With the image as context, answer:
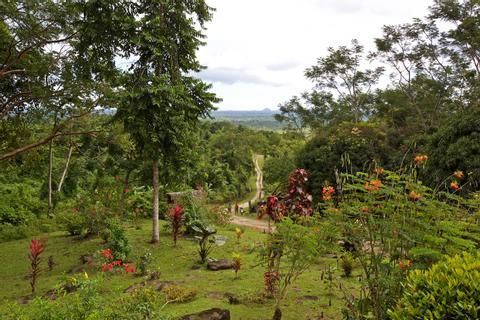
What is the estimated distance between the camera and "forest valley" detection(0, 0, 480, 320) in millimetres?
3785

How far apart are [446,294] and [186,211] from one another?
8410 millimetres

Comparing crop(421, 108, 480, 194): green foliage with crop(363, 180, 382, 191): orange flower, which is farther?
crop(421, 108, 480, 194): green foliage

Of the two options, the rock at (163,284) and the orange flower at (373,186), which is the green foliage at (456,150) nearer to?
the orange flower at (373,186)

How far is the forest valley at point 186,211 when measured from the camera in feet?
12.4

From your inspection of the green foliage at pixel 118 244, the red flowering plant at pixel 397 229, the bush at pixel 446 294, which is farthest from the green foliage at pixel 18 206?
the bush at pixel 446 294

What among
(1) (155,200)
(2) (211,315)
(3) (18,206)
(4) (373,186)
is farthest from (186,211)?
(3) (18,206)

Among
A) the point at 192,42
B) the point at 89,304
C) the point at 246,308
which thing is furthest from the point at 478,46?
the point at 89,304

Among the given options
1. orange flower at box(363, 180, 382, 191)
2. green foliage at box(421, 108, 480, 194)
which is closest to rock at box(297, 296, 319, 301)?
orange flower at box(363, 180, 382, 191)

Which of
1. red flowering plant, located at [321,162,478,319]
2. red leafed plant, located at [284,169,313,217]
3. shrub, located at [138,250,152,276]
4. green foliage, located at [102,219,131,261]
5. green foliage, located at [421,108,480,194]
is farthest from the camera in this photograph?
green foliage, located at [421,108,480,194]

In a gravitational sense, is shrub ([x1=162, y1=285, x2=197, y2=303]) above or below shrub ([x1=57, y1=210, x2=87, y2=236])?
above

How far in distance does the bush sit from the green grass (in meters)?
1.71

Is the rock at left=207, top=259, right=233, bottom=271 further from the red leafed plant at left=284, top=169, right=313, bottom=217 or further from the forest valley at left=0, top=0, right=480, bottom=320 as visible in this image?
the red leafed plant at left=284, top=169, right=313, bottom=217

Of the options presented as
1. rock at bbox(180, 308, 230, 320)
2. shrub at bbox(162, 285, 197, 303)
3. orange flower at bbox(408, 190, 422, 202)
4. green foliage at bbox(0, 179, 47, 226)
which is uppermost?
orange flower at bbox(408, 190, 422, 202)

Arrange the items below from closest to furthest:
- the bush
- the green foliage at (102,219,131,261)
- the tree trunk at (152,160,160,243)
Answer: the bush → the green foliage at (102,219,131,261) → the tree trunk at (152,160,160,243)
